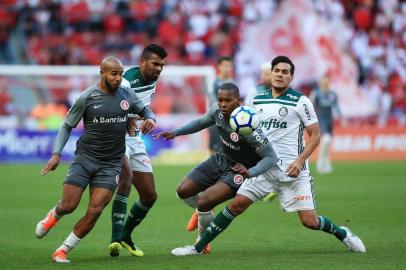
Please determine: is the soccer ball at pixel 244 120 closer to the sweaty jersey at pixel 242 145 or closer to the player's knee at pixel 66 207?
the sweaty jersey at pixel 242 145

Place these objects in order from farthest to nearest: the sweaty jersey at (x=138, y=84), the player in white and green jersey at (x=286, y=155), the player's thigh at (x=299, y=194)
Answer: the sweaty jersey at (x=138, y=84) → the player's thigh at (x=299, y=194) → the player in white and green jersey at (x=286, y=155)

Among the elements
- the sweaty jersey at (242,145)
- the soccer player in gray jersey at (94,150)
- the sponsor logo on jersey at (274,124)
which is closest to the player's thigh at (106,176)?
the soccer player in gray jersey at (94,150)

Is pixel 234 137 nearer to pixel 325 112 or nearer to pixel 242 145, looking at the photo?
pixel 242 145

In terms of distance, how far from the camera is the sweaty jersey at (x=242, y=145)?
9992 mm

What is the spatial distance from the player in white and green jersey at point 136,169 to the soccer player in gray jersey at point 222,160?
46 cm

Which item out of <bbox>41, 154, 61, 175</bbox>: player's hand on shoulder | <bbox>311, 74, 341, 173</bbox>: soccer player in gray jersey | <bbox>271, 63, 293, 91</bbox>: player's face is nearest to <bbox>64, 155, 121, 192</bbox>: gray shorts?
<bbox>41, 154, 61, 175</bbox>: player's hand on shoulder

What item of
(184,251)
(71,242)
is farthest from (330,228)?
(71,242)

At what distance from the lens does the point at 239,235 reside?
492 inches

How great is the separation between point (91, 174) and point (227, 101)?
5.70 ft

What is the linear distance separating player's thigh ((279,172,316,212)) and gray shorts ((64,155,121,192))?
2.00 meters

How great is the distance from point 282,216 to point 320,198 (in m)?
3.12

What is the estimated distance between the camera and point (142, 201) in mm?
10859

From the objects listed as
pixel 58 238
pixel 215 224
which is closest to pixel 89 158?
pixel 215 224

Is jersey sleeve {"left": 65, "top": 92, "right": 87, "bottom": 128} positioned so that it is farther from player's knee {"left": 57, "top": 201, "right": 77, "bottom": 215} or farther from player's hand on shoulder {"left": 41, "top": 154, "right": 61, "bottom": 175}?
player's knee {"left": 57, "top": 201, "right": 77, "bottom": 215}
